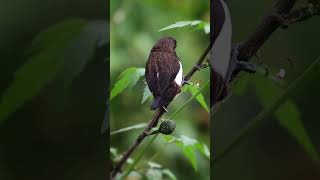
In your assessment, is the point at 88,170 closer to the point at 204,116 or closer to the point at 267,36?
the point at 204,116

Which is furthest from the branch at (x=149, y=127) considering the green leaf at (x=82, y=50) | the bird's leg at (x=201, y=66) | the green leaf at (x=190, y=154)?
the green leaf at (x=82, y=50)

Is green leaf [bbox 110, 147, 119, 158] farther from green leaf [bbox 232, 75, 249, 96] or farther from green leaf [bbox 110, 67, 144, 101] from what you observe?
green leaf [bbox 232, 75, 249, 96]

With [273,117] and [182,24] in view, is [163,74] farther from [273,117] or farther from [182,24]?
[273,117]

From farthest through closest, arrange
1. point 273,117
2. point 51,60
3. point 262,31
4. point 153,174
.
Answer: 1. point 273,117
2. point 262,31
3. point 153,174
4. point 51,60

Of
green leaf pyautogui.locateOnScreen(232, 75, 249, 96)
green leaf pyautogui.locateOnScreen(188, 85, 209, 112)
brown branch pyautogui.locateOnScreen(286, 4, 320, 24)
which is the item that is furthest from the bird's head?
brown branch pyautogui.locateOnScreen(286, 4, 320, 24)

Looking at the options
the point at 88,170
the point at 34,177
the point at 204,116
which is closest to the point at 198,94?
the point at 204,116

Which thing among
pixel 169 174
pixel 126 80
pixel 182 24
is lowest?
pixel 169 174

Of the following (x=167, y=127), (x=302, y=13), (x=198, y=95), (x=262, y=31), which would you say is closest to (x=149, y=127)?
(x=167, y=127)
